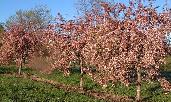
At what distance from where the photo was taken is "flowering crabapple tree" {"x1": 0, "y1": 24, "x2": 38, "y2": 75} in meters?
50.2

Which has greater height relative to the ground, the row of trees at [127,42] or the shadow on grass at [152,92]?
the row of trees at [127,42]

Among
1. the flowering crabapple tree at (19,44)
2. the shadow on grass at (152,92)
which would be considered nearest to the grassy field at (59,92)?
the shadow on grass at (152,92)

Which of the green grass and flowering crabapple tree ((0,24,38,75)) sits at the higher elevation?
flowering crabapple tree ((0,24,38,75))

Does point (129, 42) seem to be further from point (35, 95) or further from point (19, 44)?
point (19, 44)

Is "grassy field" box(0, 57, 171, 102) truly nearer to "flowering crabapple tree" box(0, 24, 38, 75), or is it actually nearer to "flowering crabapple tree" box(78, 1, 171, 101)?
"flowering crabapple tree" box(78, 1, 171, 101)

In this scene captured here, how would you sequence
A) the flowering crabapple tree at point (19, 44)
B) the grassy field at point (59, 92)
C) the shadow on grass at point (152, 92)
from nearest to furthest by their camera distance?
the grassy field at point (59, 92) < the shadow on grass at point (152, 92) < the flowering crabapple tree at point (19, 44)

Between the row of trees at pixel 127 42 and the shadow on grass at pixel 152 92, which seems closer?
the row of trees at pixel 127 42

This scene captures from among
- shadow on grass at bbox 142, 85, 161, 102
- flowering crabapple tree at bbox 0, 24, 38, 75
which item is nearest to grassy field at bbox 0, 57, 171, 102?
shadow on grass at bbox 142, 85, 161, 102

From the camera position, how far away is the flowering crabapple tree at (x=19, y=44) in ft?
165

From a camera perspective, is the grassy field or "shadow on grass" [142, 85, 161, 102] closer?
the grassy field

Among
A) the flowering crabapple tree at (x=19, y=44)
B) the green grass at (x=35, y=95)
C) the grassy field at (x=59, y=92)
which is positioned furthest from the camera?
the flowering crabapple tree at (x=19, y=44)

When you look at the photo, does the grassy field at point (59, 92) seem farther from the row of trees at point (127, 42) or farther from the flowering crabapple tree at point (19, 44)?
the flowering crabapple tree at point (19, 44)

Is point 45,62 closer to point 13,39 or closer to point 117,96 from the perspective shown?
point 13,39

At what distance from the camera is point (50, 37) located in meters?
40.4
